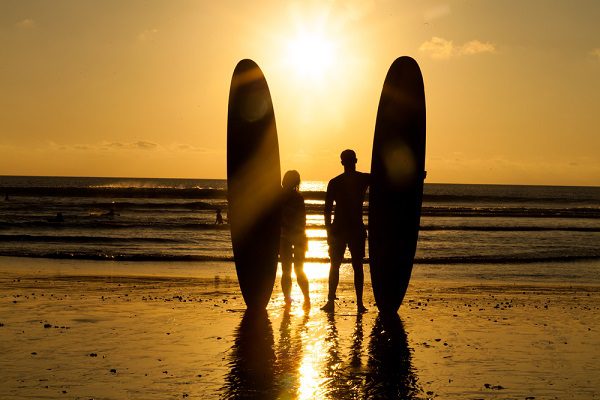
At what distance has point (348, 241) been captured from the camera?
10258 mm

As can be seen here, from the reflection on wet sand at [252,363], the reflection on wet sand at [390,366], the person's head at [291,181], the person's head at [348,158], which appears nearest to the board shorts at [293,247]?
the person's head at [291,181]

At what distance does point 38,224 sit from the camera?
39719mm

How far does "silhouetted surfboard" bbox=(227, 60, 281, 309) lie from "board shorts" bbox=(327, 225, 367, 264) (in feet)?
2.58

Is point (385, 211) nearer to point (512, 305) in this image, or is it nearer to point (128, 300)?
point (512, 305)

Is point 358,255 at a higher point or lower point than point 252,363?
higher

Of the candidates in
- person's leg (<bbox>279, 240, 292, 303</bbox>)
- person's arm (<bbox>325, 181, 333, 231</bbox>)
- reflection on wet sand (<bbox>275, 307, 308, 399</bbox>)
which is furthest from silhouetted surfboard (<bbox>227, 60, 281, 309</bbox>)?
reflection on wet sand (<bbox>275, 307, 308, 399</bbox>)

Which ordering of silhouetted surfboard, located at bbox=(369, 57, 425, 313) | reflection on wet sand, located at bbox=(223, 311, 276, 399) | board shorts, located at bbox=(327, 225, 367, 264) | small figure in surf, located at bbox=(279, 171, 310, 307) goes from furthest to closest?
small figure in surf, located at bbox=(279, 171, 310, 307) → board shorts, located at bbox=(327, 225, 367, 264) → silhouetted surfboard, located at bbox=(369, 57, 425, 313) → reflection on wet sand, located at bbox=(223, 311, 276, 399)

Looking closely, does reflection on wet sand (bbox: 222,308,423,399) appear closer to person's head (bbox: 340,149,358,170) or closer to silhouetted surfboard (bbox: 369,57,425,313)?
silhouetted surfboard (bbox: 369,57,425,313)

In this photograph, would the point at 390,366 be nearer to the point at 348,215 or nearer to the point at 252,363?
the point at 252,363

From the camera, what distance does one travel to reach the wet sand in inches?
241

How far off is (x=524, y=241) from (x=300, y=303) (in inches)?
867

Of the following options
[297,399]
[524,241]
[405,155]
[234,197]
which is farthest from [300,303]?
[524,241]

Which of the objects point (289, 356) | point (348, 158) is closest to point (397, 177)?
point (348, 158)

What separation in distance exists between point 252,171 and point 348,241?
1.64 metres
